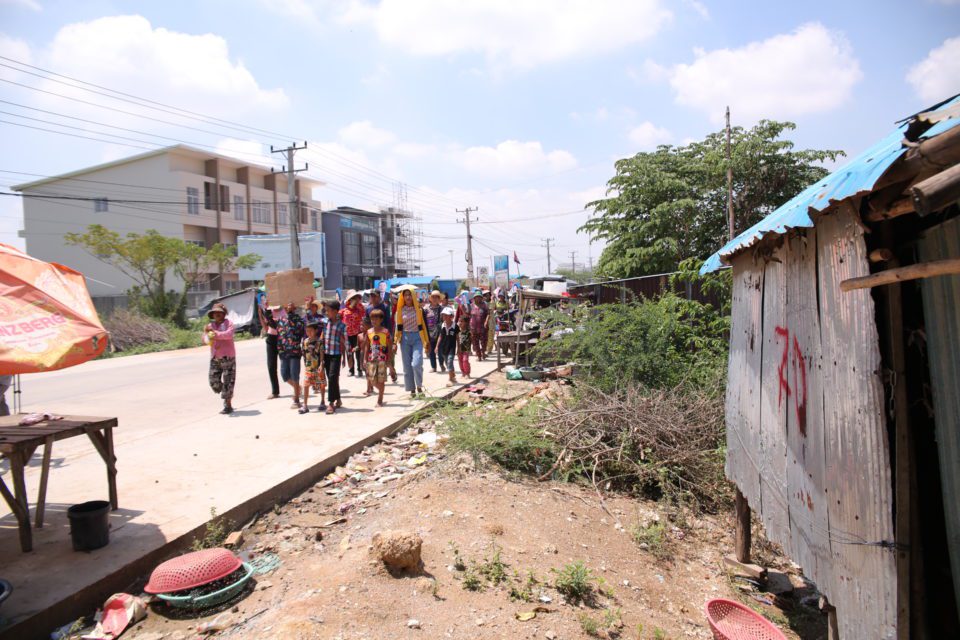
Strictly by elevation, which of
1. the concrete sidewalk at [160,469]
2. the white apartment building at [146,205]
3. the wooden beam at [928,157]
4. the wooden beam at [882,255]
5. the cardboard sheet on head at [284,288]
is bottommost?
the concrete sidewalk at [160,469]

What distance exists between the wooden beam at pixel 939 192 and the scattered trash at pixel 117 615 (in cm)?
423

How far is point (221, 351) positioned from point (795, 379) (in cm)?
728

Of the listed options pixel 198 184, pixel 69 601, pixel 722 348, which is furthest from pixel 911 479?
pixel 198 184

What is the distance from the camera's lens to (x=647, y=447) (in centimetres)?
570

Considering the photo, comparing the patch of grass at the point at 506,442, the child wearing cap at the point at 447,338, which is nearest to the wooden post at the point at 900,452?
the patch of grass at the point at 506,442

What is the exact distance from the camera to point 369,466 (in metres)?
6.39

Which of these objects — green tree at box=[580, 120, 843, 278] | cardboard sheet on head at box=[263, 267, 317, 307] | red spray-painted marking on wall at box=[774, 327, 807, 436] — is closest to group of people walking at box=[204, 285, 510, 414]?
cardboard sheet on head at box=[263, 267, 317, 307]

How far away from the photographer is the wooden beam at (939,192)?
4.98ft

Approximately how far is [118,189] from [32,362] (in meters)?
49.1

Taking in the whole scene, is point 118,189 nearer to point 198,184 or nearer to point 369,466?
point 198,184

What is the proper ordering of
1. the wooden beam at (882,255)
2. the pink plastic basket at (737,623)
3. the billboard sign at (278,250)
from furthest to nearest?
the billboard sign at (278,250) < the pink plastic basket at (737,623) < the wooden beam at (882,255)

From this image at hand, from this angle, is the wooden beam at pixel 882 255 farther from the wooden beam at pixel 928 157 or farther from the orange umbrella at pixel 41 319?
the orange umbrella at pixel 41 319

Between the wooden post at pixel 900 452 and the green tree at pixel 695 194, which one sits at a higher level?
the green tree at pixel 695 194

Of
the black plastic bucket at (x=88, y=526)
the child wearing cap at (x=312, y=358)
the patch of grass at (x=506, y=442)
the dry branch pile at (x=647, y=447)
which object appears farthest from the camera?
the child wearing cap at (x=312, y=358)
